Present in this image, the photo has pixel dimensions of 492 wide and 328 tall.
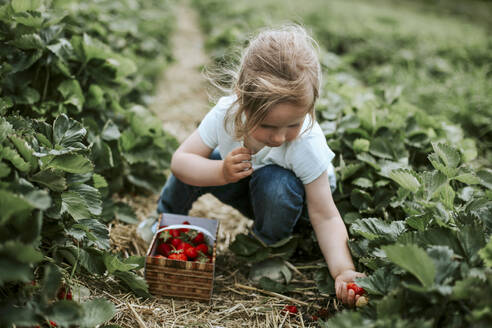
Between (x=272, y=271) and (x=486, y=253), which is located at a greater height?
(x=486, y=253)

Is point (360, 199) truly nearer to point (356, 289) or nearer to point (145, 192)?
point (356, 289)

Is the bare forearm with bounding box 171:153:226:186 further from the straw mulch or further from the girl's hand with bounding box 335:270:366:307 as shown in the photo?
the girl's hand with bounding box 335:270:366:307

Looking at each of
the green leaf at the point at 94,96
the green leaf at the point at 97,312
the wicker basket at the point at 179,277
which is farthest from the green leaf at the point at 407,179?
the green leaf at the point at 94,96

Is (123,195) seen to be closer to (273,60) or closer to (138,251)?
(138,251)

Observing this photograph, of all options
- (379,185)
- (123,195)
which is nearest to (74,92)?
(123,195)

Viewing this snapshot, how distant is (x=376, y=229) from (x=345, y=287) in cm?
25

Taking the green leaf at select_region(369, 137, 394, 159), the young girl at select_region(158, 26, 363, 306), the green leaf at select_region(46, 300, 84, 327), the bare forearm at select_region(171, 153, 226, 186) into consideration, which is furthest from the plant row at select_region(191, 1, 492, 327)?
the green leaf at select_region(46, 300, 84, 327)

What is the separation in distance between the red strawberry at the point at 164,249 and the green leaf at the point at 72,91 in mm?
871

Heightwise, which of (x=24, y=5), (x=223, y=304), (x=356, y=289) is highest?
(x=24, y=5)

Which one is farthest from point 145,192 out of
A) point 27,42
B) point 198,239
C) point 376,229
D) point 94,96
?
point 376,229

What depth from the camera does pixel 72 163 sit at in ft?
4.68

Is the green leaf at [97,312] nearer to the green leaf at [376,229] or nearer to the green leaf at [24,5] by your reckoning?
the green leaf at [376,229]

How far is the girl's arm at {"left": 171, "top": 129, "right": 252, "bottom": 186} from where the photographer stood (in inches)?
66.4

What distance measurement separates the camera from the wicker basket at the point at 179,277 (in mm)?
1660
